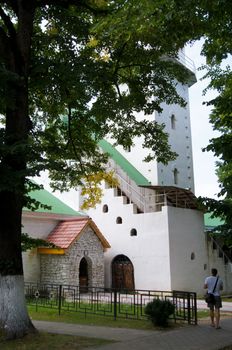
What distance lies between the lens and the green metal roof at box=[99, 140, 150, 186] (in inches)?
1254

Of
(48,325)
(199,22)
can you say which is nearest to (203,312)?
(48,325)

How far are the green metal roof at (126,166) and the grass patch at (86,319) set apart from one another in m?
14.9

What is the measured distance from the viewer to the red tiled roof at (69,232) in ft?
89.0

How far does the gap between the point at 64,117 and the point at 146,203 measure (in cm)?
1228

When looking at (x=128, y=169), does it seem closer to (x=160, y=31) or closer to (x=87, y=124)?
(x=87, y=124)

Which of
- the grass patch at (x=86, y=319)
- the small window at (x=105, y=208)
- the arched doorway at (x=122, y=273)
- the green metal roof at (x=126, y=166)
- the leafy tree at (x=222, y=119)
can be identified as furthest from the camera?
the green metal roof at (x=126, y=166)

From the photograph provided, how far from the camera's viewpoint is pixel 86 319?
15.6 metres

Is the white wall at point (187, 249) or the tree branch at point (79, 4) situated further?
the white wall at point (187, 249)

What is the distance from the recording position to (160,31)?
31.3 ft

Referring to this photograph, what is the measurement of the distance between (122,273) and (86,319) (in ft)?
49.0

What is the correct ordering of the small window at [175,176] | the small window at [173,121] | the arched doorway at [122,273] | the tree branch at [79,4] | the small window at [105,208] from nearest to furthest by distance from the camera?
the tree branch at [79,4] < the arched doorway at [122,273] < the small window at [105,208] < the small window at [175,176] < the small window at [173,121]

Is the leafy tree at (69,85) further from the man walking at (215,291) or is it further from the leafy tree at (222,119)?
the man walking at (215,291)

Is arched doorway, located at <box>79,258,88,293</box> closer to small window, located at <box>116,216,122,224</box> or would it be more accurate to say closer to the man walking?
small window, located at <box>116,216,122,224</box>

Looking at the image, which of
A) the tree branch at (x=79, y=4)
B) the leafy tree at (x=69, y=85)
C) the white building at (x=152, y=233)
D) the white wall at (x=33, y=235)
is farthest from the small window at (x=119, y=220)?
the tree branch at (x=79, y=4)
